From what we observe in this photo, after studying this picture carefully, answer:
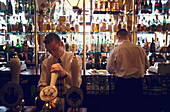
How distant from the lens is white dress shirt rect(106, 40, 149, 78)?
8.44ft

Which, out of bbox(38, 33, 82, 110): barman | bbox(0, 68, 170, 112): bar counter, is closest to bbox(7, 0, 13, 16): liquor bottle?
bbox(0, 68, 170, 112): bar counter

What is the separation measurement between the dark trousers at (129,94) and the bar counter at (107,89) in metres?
0.24

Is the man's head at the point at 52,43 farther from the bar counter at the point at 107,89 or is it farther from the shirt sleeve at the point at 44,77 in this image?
the bar counter at the point at 107,89

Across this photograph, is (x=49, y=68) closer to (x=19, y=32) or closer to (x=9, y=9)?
(x=19, y=32)

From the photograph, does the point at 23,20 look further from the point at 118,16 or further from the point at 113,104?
the point at 113,104

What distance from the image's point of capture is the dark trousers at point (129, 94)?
260 cm

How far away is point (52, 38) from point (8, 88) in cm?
53

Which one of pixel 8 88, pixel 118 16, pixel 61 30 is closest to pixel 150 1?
pixel 118 16

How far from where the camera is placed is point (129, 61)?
2.60 metres

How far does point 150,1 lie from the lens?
3.73m

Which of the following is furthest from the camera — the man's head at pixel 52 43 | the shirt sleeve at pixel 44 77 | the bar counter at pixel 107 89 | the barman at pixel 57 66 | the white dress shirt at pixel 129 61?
the bar counter at pixel 107 89

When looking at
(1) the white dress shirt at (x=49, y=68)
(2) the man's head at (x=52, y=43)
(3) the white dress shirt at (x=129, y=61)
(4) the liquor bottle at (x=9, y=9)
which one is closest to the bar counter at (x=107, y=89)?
(3) the white dress shirt at (x=129, y=61)

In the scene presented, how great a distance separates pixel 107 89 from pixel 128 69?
0.66 metres

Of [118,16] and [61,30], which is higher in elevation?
[118,16]
